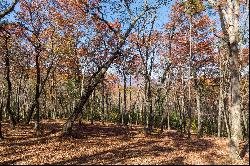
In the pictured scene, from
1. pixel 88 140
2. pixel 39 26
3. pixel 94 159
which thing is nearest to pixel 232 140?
pixel 94 159

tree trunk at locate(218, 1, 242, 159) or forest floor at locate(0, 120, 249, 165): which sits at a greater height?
tree trunk at locate(218, 1, 242, 159)

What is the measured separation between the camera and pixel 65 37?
36.0 m

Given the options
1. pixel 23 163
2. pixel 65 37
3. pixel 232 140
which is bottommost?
pixel 23 163

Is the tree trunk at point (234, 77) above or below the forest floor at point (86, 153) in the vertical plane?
above

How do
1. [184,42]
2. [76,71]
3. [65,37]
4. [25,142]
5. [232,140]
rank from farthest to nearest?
[76,71], [184,42], [65,37], [25,142], [232,140]

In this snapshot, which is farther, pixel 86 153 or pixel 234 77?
pixel 86 153

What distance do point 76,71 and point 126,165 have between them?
2877 cm

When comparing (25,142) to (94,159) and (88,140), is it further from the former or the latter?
(94,159)

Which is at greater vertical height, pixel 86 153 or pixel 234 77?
pixel 234 77

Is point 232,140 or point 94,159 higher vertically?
point 232,140

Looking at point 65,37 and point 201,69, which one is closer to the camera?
point 65,37

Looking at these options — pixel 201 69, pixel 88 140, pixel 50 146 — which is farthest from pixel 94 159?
pixel 201 69

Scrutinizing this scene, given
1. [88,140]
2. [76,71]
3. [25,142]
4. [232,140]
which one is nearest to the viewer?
[232,140]

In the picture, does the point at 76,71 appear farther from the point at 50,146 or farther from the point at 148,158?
the point at 148,158
